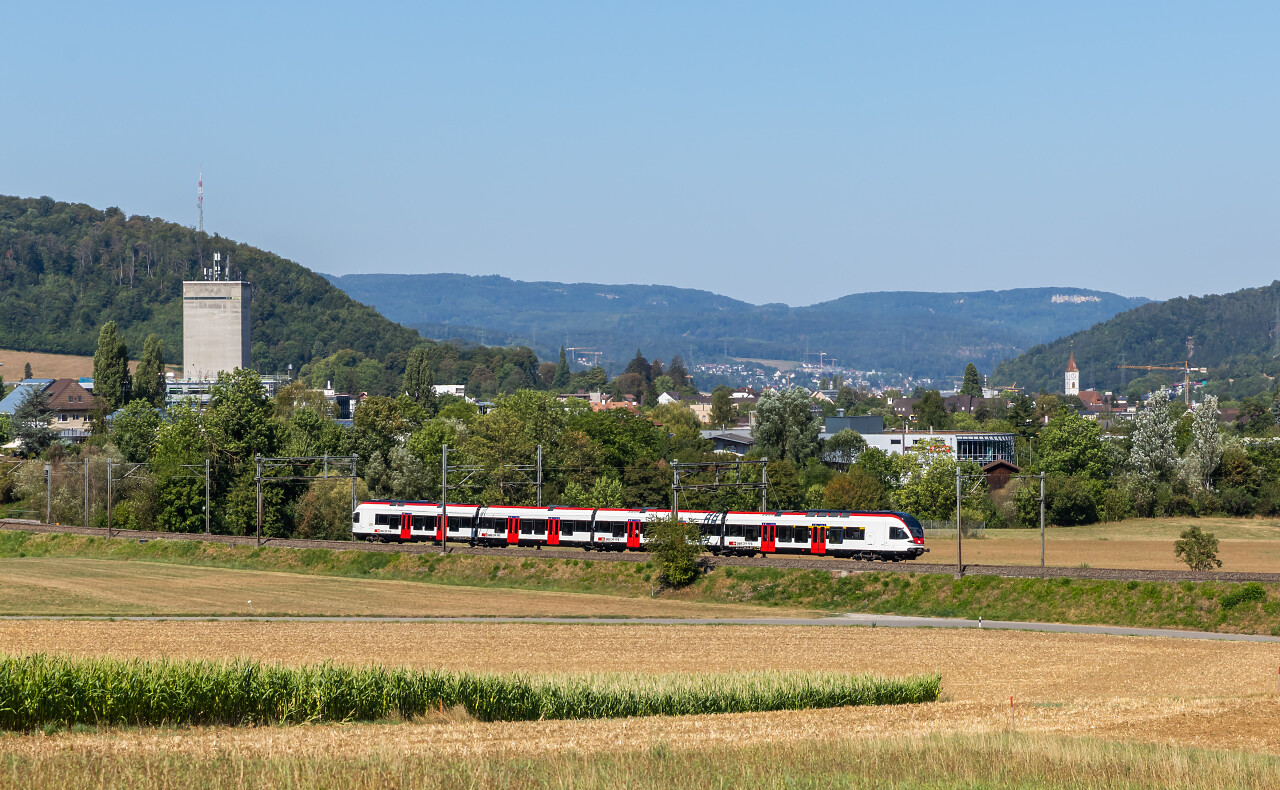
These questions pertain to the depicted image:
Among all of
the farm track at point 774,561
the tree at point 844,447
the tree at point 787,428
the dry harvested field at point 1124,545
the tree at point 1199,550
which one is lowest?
the dry harvested field at point 1124,545

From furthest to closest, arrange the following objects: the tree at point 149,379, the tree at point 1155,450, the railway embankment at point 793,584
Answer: the tree at point 149,379
the tree at point 1155,450
the railway embankment at point 793,584

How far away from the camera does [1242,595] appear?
178 ft

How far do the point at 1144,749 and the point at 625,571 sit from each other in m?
46.9

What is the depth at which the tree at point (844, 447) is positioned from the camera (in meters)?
148

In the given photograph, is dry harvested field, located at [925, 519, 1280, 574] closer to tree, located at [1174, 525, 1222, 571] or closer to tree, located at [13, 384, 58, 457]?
tree, located at [1174, 525, 1222, 571]

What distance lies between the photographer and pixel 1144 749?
2622 cm

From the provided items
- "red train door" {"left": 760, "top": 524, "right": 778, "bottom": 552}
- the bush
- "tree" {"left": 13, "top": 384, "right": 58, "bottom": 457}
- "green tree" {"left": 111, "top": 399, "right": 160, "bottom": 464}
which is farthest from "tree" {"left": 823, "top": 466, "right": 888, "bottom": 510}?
"tree" {"left": 13, "top": 384, "right": 58, "bottom": 457}

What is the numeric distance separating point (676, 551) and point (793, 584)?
22.0ft

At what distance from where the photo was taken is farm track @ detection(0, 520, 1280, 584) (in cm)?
5888

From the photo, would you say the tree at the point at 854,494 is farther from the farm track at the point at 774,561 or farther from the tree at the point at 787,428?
the farm track at the point at 774,561

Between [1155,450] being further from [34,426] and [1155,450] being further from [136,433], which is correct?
[34,426]

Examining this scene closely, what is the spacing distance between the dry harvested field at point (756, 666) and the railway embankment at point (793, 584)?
6.29 metres

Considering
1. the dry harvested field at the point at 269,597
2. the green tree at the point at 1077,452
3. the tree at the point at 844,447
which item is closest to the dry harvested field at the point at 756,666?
the dry harvested field at the point at 269,597

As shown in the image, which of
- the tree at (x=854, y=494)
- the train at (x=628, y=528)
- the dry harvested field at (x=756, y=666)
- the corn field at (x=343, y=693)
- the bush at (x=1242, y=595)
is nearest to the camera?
the dry harvested field at (x=756, y=666)
